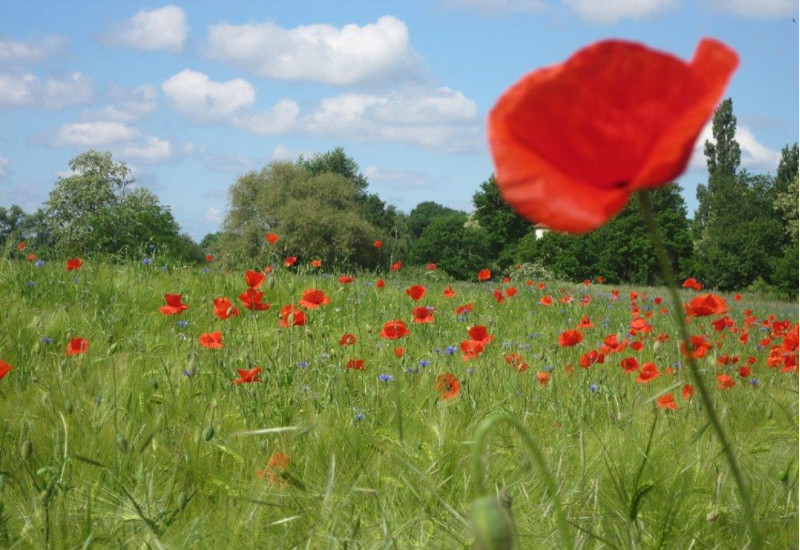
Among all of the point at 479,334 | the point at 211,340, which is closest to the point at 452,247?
the point at 479,334

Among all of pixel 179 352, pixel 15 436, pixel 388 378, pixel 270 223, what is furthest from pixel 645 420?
pixel 270 223

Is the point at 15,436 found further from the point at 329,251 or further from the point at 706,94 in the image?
the point at 329,251

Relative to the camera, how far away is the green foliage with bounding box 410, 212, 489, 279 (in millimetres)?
36469

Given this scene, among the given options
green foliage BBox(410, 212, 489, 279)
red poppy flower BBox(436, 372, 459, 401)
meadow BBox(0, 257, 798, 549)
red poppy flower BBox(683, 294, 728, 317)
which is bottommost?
meadow BBox(0, 257, 798, 549)

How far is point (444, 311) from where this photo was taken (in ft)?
20.1

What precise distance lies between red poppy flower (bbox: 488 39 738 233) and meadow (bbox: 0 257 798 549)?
217 mm

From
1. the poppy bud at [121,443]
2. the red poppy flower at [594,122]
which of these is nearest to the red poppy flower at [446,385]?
the poppy bud at [121,443]

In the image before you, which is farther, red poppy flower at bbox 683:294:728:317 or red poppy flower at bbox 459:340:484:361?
red poppy flower at bbox 459:340:484:361

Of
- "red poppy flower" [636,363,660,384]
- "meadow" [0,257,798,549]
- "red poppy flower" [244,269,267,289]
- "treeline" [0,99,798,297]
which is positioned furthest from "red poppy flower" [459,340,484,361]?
"treeline" [0,99,798,297]

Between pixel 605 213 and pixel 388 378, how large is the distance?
2.33m

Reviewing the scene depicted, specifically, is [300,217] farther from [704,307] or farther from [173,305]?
[704,307]

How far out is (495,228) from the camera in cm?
3966

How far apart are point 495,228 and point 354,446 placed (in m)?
37.9

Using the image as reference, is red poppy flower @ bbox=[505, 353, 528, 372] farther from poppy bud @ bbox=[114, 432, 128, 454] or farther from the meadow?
poppy bud @ bbox=[114, 432, 128, 454]
